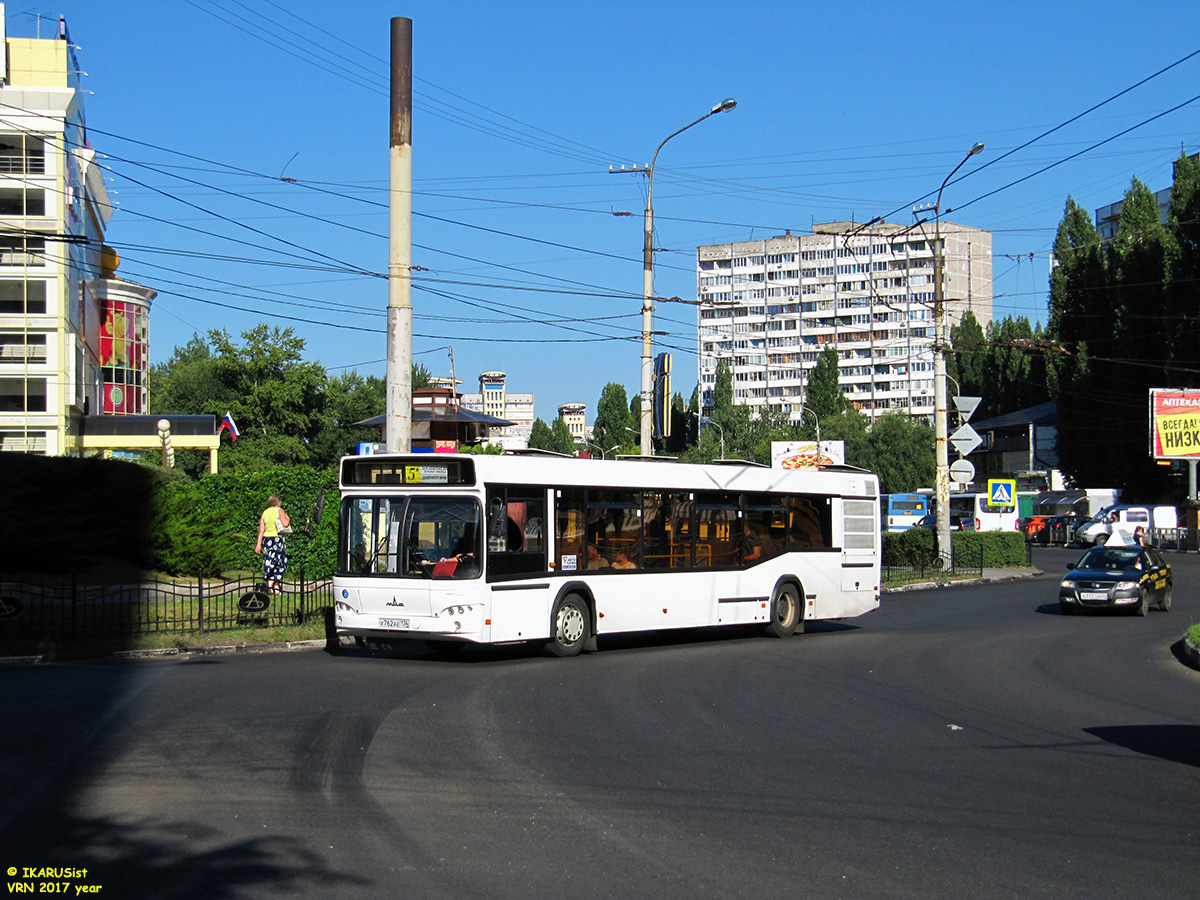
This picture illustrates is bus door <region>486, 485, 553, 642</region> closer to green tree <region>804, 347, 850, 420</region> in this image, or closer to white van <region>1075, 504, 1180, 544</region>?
white van <region>1075, 504, 1180, 544</region>

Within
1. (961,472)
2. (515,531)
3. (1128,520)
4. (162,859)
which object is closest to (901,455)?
(1128,520)

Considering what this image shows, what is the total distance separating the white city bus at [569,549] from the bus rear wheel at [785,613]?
3cm

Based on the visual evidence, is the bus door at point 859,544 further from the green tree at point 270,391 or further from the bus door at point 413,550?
the green tree at point 270,391

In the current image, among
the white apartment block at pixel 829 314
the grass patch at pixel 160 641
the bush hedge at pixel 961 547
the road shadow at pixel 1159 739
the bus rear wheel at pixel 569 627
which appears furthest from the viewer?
the white apartment block at pixel 829 314

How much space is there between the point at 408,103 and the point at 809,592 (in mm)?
10809

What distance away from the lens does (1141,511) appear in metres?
59.1

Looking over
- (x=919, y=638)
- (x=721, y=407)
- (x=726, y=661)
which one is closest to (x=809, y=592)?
(x=919, y=638)

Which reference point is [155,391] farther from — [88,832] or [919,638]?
[88,832]

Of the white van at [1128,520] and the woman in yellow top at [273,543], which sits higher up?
the woman in yellow top at [273,543]

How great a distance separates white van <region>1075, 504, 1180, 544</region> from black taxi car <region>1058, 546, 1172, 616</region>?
34.4 m

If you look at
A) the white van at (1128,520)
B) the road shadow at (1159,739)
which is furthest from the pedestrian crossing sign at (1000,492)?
the road shadow at (1159,739)

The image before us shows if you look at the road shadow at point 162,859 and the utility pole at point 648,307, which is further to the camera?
the utility pole at point 648,307

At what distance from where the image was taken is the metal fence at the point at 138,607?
1579 centimetres

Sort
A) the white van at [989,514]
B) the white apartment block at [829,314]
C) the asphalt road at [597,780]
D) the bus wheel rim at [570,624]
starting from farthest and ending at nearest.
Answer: the white apartment block at [829,314]
the white van at [989,514]
the bus wheel rim at [570,624]
the asphalt road at [597,780]
